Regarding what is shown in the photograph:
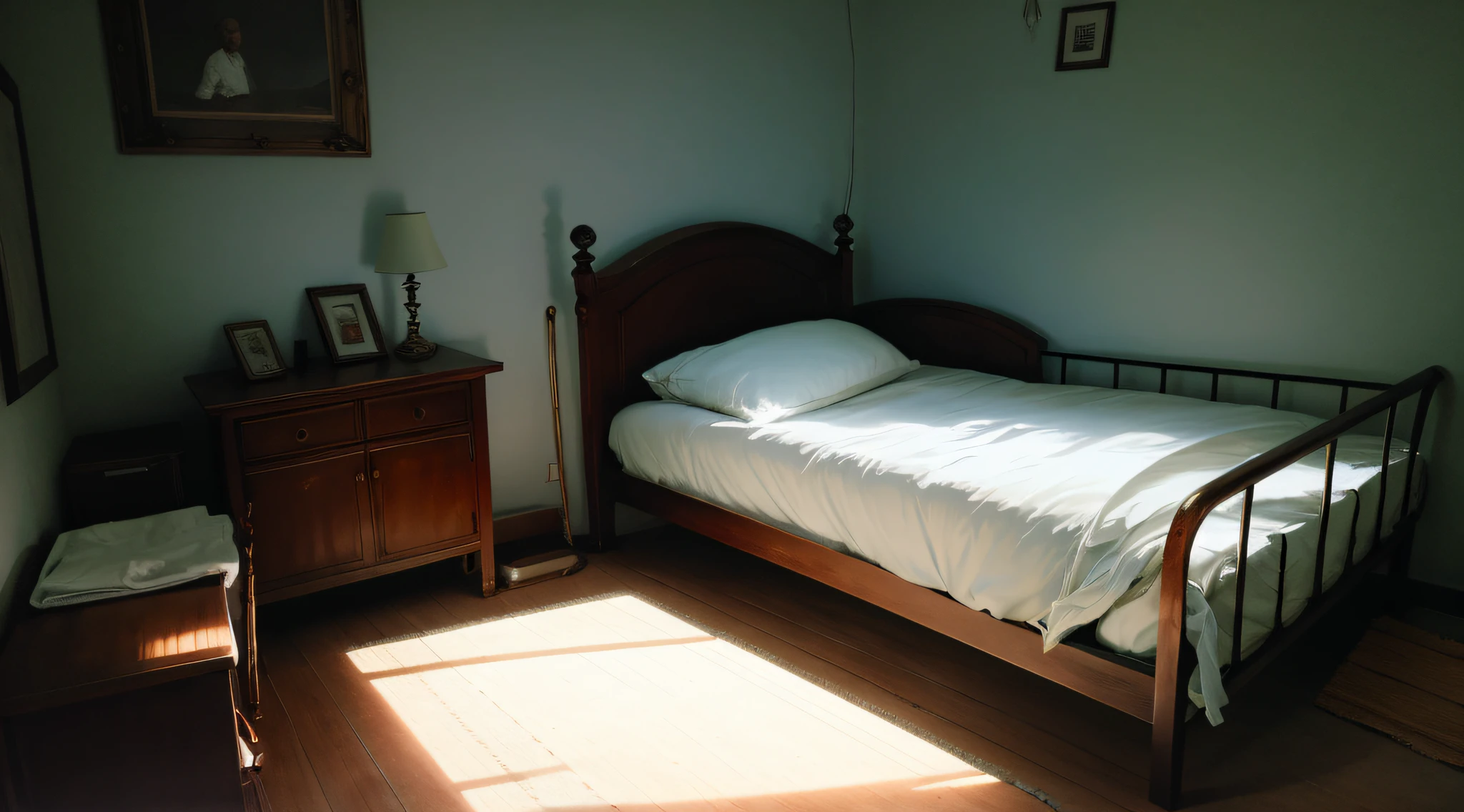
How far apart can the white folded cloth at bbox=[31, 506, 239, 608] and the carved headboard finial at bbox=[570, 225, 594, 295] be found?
1.37 m

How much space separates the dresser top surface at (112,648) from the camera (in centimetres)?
141

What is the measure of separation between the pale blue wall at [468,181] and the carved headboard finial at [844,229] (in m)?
0.13

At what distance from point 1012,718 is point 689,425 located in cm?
128

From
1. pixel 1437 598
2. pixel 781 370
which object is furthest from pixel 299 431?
pixel 1437 598

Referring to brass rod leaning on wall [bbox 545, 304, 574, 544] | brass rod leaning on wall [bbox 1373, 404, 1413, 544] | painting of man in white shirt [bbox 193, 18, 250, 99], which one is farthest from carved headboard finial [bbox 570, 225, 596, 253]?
brass rod leaning on wall [bbox 1373, 404, 1413, 544]

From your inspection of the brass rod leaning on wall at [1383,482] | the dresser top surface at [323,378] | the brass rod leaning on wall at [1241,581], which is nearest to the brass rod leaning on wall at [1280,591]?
the brass rod leaning on wall at [1241,581]

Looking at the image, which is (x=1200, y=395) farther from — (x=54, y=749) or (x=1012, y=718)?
(x=54, y=749)

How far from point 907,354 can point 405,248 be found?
6.71 feet

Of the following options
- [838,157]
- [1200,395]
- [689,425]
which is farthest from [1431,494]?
[838,157]

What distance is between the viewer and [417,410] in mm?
2646

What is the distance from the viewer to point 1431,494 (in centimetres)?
264

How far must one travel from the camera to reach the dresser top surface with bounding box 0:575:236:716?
4.62 ft

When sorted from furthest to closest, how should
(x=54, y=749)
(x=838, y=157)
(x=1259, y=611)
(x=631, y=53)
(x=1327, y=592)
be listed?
(x=838, y=157) → (x=631, y=53) → (x=1327, y=592) → (x=1259, y=611) → (x=54, y=749)

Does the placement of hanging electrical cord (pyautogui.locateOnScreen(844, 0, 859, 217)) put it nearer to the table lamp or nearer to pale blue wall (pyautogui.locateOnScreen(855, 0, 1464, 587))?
pale blue wall (pyautogui.locateOnScreen(855, 0, 1464, 587))
